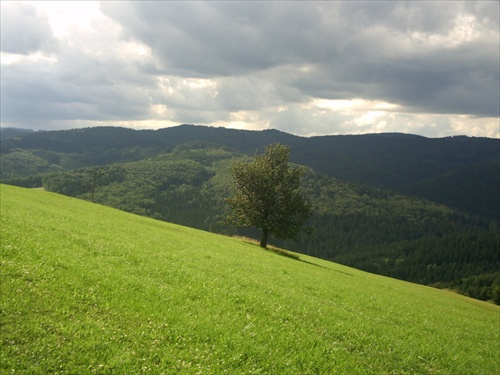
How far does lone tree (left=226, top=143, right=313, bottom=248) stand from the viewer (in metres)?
55.6

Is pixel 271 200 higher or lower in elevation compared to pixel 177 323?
higher

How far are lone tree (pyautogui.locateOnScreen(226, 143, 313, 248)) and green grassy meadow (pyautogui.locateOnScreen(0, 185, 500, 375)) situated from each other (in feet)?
108

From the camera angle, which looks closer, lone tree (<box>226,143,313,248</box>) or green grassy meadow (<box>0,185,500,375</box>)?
green grassy meadow (<box>0,185,500,375</box>)

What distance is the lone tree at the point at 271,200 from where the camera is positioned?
55.6 m

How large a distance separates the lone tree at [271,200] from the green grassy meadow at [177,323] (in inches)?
1290

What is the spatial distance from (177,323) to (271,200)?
4368cm

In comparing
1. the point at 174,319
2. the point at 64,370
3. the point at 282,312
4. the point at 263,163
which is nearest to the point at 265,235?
the point at 263,163

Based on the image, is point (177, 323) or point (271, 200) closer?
point (177, 323)

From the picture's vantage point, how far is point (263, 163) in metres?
57.7

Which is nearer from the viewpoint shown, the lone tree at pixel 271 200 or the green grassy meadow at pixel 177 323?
the green grassy meadow at pixel 177 323

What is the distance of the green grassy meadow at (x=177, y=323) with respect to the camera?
10.3 meters

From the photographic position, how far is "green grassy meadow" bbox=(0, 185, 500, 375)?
10.3 m

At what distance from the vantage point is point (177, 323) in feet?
41.1

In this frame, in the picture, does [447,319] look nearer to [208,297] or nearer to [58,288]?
[208,297]
